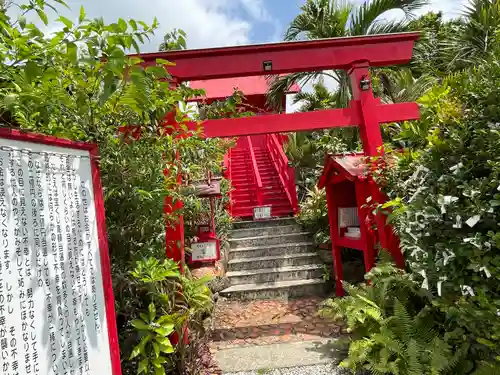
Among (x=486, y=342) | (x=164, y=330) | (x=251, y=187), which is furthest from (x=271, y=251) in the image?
(x=486, y=342)

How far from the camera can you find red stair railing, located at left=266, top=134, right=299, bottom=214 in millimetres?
8740

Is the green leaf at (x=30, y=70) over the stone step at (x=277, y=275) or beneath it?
over

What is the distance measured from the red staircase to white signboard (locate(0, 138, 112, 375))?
263 inches

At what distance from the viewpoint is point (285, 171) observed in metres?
9.33

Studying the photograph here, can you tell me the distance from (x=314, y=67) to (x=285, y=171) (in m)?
5.10

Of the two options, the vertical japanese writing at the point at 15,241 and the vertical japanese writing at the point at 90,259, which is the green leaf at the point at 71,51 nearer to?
the vertical japanese writing at the point at 15,241

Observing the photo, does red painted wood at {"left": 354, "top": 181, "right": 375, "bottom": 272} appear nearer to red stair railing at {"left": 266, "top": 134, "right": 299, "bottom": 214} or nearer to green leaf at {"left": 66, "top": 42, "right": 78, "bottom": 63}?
green leaf at {"left": 66, "top": 42, "right": 78, "bottom": 63}

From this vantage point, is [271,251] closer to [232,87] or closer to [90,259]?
[90,259]

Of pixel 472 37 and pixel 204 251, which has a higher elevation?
pixel 472 37

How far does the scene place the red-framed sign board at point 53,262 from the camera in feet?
4.88

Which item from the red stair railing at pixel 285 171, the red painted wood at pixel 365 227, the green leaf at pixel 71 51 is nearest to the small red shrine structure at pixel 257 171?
the red stair railing at pixel 285 171

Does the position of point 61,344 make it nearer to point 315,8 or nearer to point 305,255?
point 305,255

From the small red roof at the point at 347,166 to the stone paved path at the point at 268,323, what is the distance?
2.09m

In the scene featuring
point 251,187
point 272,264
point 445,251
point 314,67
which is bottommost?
point 272,264
